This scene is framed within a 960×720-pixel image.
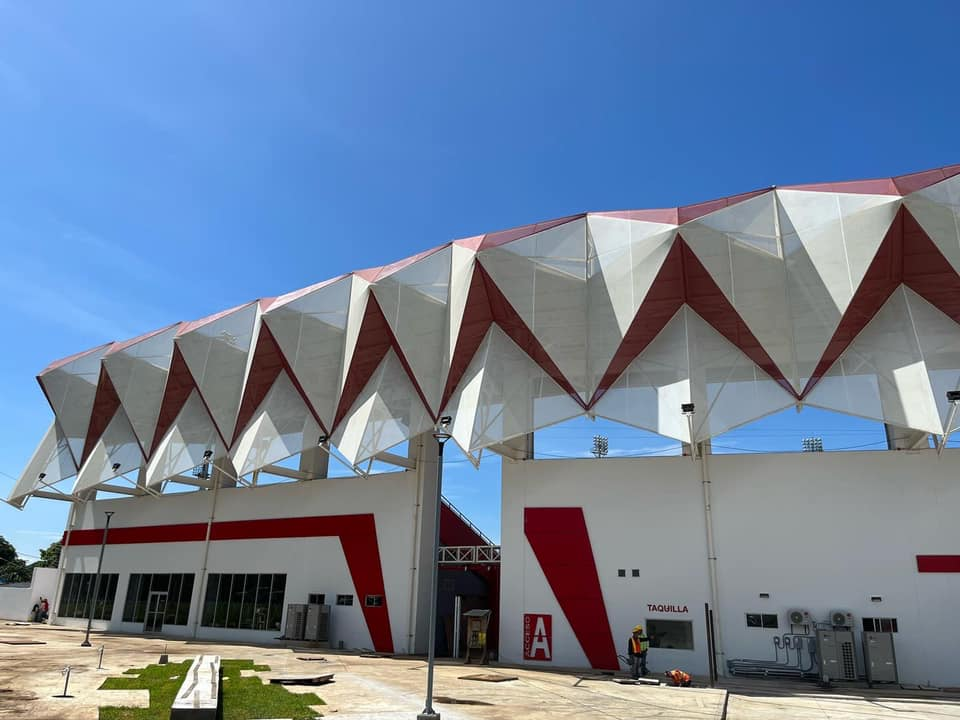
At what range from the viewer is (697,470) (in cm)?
2464

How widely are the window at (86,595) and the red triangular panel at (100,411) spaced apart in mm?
7457

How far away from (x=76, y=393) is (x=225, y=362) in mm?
15013

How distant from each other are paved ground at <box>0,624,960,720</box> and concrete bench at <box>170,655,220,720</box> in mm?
1110

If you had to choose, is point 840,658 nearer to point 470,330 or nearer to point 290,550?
point 470,330

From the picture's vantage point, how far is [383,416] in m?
28.0

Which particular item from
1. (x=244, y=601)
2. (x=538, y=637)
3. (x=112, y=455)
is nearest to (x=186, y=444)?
(x=112, y=455)

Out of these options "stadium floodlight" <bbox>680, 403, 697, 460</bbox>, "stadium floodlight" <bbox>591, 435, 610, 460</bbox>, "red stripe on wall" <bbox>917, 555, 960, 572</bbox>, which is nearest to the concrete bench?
"stadium floodlight" <bbox>591, 435, 610, 460</bbox>

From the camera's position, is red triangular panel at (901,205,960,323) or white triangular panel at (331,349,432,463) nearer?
red triangular panel at (901,205,960,323)

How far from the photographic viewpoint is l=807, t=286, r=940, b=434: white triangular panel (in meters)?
21.0

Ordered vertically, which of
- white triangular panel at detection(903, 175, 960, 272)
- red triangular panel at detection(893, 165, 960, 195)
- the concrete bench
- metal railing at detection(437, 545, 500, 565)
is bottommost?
the concrete bench

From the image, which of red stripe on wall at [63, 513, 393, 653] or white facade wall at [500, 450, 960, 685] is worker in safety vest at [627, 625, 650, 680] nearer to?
white facade wall at [500, 450, 960, 685]

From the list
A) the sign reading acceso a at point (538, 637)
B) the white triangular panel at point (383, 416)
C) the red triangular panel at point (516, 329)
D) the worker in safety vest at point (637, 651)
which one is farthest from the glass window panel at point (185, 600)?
the worker in safety vest at point (637, 651)

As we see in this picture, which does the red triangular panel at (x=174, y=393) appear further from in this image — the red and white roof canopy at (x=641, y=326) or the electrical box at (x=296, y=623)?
the electrical box at (x=296, y=623)

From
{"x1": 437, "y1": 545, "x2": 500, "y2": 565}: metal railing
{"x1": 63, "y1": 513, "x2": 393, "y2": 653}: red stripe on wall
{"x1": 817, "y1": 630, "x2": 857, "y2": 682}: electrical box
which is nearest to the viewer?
{"x1": 817, "y1": 630, "x2": 857, "y2": 682}: electrical box
